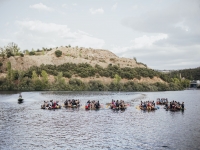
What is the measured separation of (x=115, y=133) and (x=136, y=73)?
14855 cm

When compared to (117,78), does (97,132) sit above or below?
below

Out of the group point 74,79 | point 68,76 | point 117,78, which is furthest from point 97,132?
point 117,78

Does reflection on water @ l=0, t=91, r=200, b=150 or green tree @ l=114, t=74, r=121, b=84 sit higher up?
green tree @ l=114, t=74, r=121, b=84

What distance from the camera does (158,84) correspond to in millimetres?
181500

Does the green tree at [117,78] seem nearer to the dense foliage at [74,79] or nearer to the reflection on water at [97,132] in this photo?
the dense foliage at [74,79]

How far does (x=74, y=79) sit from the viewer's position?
158625 mm

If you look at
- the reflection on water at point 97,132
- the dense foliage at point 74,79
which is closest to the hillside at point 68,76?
the dense foliage at point 74,79

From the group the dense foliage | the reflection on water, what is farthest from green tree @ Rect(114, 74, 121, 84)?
the reflection on water

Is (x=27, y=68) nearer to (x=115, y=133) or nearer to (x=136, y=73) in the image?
(x=136, y=73)

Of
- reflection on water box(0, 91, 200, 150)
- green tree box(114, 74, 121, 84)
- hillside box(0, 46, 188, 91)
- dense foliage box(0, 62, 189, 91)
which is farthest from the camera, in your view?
green tree box(114, 74, 121, 84)

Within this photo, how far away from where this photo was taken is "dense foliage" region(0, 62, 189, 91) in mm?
145875

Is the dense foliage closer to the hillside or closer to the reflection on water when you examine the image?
the hillside

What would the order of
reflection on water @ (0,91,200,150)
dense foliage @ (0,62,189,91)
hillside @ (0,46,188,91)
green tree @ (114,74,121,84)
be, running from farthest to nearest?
green tree @ (114,74,121,84)
hillside @ (0,46,188,91)
dense foliage @ (0,62,189,91)
reflection on water @ (0,91,200,150)

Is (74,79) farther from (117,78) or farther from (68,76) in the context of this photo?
(117,78)
